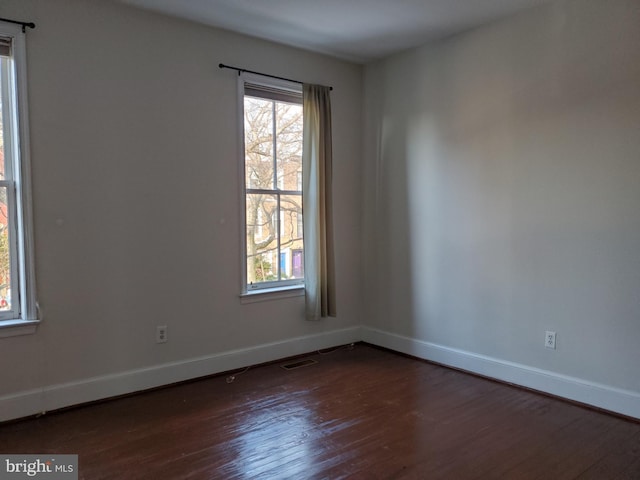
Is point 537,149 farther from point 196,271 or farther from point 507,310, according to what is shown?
point 196,271

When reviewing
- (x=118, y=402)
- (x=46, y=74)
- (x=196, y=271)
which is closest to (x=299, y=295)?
(x=196, y=271)

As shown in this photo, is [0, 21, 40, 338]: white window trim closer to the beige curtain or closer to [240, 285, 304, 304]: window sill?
[240, 285, 304, 304]: window sill

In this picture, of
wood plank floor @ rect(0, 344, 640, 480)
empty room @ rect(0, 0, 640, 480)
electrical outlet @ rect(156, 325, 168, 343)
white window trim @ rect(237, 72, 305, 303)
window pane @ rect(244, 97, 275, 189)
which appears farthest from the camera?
window pane @ rect(244, 97, 275, 189)

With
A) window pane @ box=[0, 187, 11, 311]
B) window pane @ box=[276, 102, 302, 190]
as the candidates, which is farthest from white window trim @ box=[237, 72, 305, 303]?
window pane @ box=[0, 187, 11, 311]

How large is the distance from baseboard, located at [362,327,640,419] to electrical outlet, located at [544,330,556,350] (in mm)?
184

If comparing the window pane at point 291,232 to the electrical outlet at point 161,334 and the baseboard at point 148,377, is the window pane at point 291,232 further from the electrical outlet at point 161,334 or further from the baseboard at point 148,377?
the electrical outlet at point 161,334

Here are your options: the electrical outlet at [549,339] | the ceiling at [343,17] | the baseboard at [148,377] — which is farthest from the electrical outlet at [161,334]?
the electrical outlet at [549,339]

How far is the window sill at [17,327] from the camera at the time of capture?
2.64m

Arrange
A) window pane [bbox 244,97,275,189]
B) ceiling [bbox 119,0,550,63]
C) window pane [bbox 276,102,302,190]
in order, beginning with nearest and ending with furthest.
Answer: ceiling [bbox 119,0,550,63] < window pane [bbox 244,97,275,189] < window pane [bbox 276,102,302,190]

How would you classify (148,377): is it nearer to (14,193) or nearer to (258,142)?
(14,193)

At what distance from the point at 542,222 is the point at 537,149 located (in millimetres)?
504

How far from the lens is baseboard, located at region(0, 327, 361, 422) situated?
8.91 ft

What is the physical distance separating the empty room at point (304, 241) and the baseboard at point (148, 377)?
15mm

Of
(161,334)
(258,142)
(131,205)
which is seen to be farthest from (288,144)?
(161,334)
